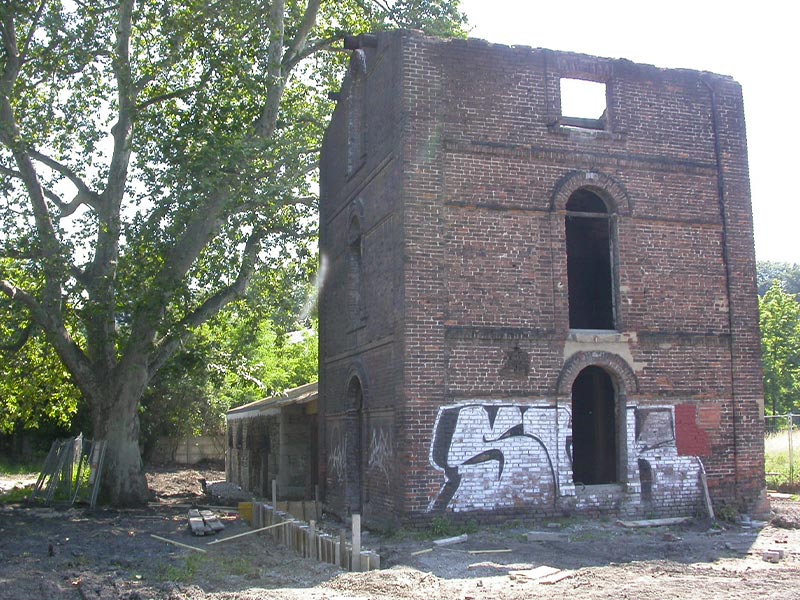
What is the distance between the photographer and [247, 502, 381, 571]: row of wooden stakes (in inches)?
432

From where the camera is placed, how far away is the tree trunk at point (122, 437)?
66.1ft

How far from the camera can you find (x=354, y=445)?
55.4ft

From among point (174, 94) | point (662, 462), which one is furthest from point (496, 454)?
point (174, 94)

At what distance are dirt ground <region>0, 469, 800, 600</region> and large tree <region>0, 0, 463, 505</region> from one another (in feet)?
18.4

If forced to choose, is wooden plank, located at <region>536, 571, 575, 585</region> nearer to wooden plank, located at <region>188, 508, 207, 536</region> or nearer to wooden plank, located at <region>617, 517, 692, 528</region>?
wooden plank, located at <region>617, 517, 692, 528</region>

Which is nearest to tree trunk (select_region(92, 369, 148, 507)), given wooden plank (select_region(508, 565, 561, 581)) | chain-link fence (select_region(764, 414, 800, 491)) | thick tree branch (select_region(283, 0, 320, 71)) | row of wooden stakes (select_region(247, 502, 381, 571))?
row of wooden stakes (select_region(247, 502, 381, 571))

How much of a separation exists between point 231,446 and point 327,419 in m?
14.5

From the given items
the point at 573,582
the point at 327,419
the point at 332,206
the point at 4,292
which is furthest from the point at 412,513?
the point at 4,292

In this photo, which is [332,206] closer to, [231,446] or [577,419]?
[577,419]

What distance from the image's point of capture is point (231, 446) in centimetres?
3219

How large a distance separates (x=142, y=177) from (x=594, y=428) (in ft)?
40.1

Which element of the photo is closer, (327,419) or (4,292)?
(327,419)

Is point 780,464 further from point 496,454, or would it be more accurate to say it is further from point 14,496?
point 14,496

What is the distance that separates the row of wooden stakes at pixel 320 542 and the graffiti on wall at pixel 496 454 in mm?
1975
